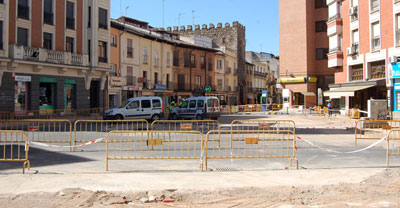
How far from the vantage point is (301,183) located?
782 centimetres

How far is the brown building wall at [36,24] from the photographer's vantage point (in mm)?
26609

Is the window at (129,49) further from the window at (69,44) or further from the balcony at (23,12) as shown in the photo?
the balcony at (23,12)

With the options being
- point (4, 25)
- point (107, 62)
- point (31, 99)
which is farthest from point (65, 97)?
point (4, 25)

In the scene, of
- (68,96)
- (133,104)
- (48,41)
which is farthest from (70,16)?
(133,104)

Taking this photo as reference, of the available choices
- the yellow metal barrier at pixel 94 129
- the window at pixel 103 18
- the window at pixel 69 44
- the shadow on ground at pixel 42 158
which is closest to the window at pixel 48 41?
the window at pixel 69 44

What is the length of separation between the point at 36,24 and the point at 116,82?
1034 centimetres

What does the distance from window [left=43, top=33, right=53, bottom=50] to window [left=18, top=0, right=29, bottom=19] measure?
79.5 inches

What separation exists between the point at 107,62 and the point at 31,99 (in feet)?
27.7

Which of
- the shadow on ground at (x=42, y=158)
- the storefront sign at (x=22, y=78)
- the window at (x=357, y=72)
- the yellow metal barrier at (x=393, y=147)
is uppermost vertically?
the window at (x=357, y=72)

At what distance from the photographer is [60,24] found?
1136 inches

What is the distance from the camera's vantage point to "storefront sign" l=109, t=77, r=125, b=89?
34875 millimetres

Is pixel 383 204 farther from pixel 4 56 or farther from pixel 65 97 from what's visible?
pixel 65 97

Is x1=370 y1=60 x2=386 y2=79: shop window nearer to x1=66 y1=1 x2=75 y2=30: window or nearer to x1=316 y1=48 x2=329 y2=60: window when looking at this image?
x1=316 y1=48 x2=329 y2=60: window

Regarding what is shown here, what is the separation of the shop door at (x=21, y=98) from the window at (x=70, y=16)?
253 inches
